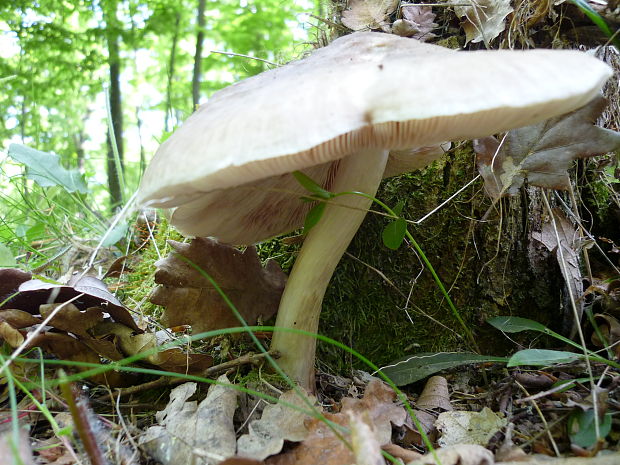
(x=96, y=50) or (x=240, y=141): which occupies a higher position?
(x=96, y=50)

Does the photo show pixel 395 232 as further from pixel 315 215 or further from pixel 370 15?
pixel 370 15

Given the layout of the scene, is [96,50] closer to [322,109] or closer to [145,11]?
[145,11]

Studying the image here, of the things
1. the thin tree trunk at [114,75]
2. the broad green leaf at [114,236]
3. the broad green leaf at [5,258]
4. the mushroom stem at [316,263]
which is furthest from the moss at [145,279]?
the thin tree trunk at [114,75]

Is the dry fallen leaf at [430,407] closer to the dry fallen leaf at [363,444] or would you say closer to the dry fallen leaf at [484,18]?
the dry fallen leaf at [363,444]

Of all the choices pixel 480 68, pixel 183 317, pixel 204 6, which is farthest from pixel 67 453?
pixel 204 6

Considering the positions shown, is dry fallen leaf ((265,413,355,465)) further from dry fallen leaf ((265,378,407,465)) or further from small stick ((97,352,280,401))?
small stick ((97,352,280,401))

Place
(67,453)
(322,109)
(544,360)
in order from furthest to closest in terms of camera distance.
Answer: (544,360), (67,453), (322,109)

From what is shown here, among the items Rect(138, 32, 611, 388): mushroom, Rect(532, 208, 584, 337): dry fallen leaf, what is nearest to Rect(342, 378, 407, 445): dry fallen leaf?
Rect(138, 32, 611, 388): mushroom
